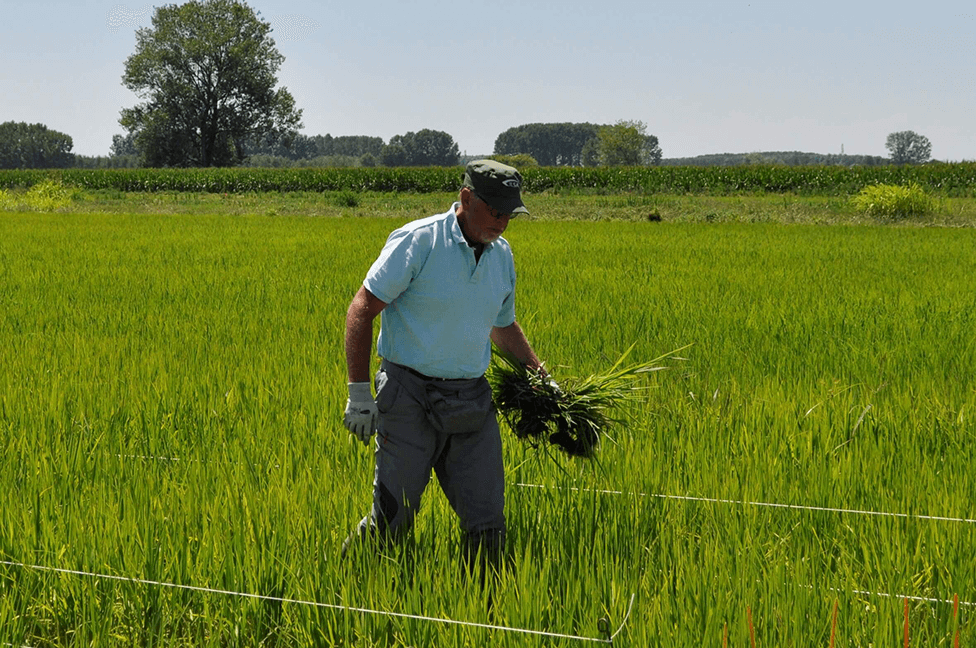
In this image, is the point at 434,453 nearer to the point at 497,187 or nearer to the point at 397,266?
the point at 397,266

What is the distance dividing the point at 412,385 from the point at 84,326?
500 centimetres

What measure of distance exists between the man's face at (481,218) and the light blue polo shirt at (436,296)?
5 centimetres

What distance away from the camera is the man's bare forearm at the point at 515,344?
287 centimetres

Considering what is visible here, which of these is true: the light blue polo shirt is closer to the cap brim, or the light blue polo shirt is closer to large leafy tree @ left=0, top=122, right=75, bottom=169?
the cap brim

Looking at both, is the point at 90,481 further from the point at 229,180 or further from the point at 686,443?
the point at 229,180

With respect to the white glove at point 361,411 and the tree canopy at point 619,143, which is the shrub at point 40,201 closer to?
the white glove at point 361,411

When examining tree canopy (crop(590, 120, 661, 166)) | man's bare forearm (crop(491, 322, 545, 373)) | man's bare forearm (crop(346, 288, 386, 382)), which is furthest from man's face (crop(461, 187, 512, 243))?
tree canopy (crop(590, 120, 661, 166))

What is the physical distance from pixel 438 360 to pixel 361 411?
0.87 ft

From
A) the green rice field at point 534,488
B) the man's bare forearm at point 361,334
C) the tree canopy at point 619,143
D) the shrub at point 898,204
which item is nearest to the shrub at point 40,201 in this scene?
the green rice field at point 534,488

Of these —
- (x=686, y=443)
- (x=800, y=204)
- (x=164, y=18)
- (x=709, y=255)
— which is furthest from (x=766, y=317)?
(x=164, y=18)

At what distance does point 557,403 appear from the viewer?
9.34 ft

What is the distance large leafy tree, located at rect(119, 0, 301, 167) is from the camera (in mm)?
57469

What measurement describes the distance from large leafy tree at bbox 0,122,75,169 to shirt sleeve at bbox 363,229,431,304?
4213 inches

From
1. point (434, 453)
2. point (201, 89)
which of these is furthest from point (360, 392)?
point (201, 89)
